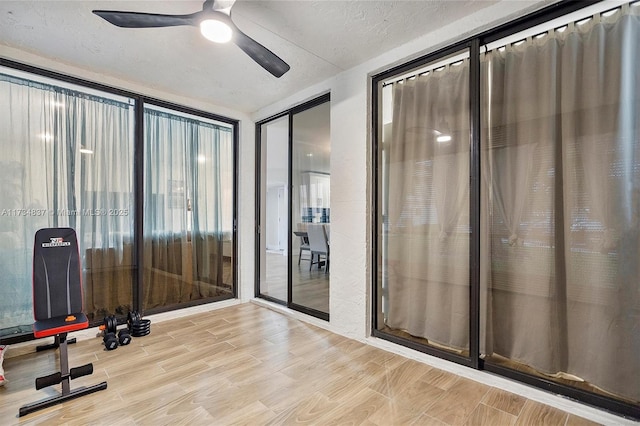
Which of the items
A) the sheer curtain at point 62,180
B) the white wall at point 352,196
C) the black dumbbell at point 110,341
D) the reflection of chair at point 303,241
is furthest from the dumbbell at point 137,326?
the white wall at point 352,196

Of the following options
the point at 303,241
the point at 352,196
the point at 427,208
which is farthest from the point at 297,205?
the point at 427,208

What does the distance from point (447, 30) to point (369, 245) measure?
1902 mm

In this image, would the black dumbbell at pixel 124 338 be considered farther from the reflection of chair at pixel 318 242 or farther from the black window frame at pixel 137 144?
the reflection of chair at pixel 318 242

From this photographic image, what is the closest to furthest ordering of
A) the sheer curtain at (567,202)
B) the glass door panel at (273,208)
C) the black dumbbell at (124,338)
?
the sheer curtain at (567,202), the black dumbbell at (124,338), the glass door panel at (273,208)

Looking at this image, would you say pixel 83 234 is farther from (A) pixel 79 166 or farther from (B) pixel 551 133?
(B) pixel 551 133

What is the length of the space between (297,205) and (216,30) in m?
2.27

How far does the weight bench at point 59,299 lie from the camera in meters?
2.02

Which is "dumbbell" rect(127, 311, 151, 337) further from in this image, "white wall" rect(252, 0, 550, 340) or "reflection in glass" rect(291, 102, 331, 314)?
"white wall" rect(252, 0, 550, 340)

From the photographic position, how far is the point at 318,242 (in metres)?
3.79

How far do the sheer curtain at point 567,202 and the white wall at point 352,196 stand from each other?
3.39 ft

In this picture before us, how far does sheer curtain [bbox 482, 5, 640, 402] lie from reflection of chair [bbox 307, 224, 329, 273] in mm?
1794

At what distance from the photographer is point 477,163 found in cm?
231

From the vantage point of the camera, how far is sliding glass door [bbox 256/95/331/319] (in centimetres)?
366

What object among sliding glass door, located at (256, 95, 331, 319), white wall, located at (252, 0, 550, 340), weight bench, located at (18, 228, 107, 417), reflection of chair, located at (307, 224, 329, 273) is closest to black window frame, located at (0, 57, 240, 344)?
sliding glass door, located at (256, 95, 331, 319)
